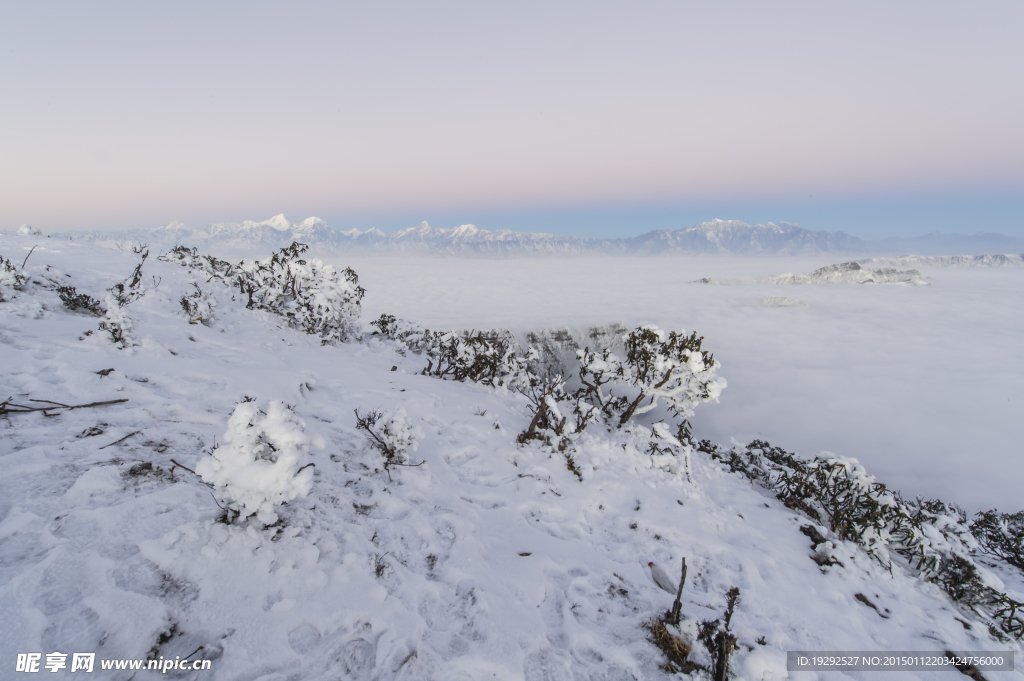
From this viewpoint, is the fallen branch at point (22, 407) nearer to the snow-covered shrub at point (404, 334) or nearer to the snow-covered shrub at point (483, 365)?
the snow-covered shrub at point (483, 365)

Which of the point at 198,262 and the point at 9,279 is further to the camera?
the point at 198,262

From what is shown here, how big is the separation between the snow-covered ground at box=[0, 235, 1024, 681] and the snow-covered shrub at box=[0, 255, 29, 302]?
0.71 feet

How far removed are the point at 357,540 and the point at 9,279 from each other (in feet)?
27.6

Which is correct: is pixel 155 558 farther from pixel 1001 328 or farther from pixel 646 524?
pixel 1001 328

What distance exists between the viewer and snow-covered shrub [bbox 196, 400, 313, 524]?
109 inches

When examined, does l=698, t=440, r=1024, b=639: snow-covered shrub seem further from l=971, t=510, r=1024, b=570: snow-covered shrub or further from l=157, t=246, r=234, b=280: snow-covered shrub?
l=157, t=246, r=234, b=280: snow-covered shrub

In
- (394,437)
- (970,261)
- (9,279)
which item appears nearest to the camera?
(394,437)

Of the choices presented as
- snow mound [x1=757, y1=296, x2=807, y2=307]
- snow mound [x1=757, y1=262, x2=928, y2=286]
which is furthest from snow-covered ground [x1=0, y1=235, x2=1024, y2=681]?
snow mound [x1=757, y1=262, x2=928, y2=286]

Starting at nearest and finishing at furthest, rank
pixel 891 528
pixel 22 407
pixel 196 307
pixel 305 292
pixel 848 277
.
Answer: pixel 22 407, pixel 891 528, pixel 196 307, pixel 305 292, pixel 848 277

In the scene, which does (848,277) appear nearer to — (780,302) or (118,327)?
(780,302)

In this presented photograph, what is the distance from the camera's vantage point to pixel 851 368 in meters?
22.2

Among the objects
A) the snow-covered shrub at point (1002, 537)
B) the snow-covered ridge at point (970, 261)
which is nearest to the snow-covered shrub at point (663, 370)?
the snow-covered shrub at point (1002, 537)

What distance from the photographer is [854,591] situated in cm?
448

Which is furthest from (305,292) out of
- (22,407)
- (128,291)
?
(22,407)
